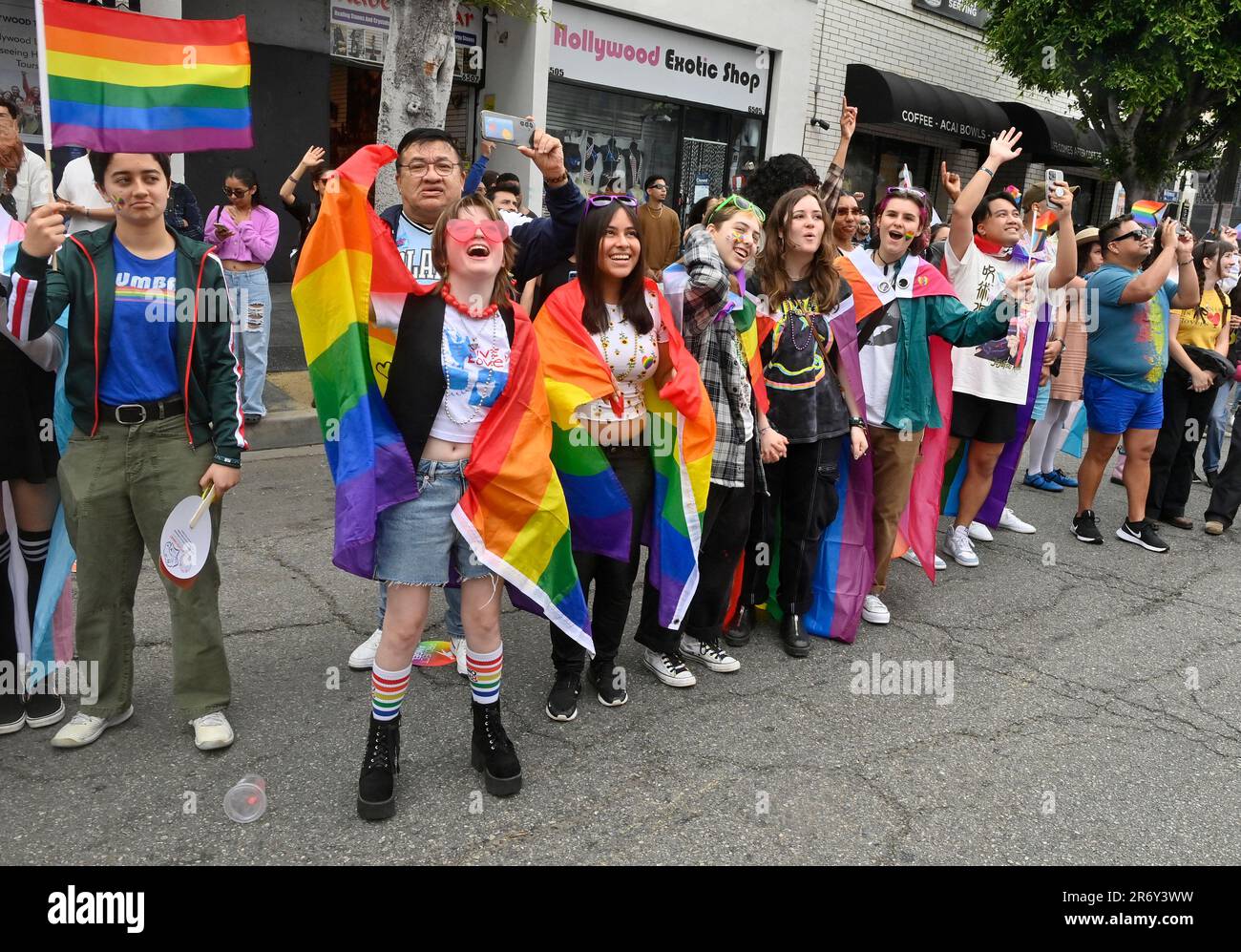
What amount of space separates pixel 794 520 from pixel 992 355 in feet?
6.85

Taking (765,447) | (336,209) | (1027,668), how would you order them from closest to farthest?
(336,209)
(765,447)
(1027,668)

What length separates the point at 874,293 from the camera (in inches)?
184

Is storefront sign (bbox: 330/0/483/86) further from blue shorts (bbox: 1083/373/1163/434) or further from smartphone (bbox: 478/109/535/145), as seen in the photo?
smartphone (bbox: 478/109/535/145)

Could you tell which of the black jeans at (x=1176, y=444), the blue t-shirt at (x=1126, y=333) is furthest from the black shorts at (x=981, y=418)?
the black jeans at (x=1176, y=444)

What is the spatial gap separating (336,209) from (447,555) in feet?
3.50

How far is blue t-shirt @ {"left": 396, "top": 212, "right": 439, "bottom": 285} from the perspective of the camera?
11.6ft

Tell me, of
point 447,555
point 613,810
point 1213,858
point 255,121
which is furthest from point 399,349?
point 255,121

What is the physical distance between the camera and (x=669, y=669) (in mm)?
4090

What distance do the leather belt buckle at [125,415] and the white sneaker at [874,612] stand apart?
328cm

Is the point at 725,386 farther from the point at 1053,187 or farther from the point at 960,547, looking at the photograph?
the point at 960,547

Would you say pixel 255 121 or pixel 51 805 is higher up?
pixel 255 121

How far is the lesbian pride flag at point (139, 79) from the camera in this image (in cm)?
298

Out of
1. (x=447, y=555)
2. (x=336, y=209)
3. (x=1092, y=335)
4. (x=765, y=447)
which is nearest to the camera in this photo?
(x=336, y=209)

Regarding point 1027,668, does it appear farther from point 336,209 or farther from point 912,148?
point 912,148
